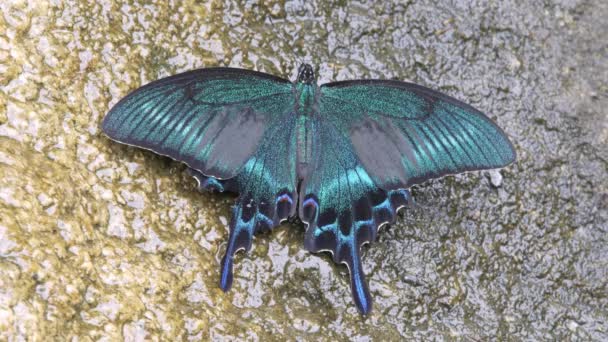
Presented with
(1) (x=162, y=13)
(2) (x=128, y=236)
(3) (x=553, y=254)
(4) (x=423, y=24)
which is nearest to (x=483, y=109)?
(4) (x=423, y=24)

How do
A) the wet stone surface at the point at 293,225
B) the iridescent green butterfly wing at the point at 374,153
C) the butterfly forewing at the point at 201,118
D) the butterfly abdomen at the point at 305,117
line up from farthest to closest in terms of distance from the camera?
the butterfly abdomen at the point at 305,117 → the iridescent green butterfly wing at the point at 374,153 → the butterfly forewing at the point at 201,118 → the wet stone surface at the point at 293,225

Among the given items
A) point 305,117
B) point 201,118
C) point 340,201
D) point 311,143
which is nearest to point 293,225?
point 340,201

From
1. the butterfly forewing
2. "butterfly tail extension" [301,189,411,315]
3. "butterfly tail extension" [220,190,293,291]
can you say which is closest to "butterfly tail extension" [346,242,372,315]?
"butterfly tail extension" [301,189,411,315]

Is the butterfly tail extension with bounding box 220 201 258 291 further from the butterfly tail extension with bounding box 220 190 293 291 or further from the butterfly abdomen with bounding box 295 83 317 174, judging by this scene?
the butterfly abdomen with bounding box 295 83 317 174

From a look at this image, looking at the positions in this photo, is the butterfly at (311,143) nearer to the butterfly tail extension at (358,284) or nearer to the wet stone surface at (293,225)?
the butterfly tail extension at (358,284)

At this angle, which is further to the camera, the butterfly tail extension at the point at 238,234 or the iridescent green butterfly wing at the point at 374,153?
the iridescent green butterfly wing at the point at 374,153

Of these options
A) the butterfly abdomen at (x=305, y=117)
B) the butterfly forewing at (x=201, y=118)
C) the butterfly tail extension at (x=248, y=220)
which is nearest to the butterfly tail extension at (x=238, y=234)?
the butterfly tail extension at (x=248, y=220)
